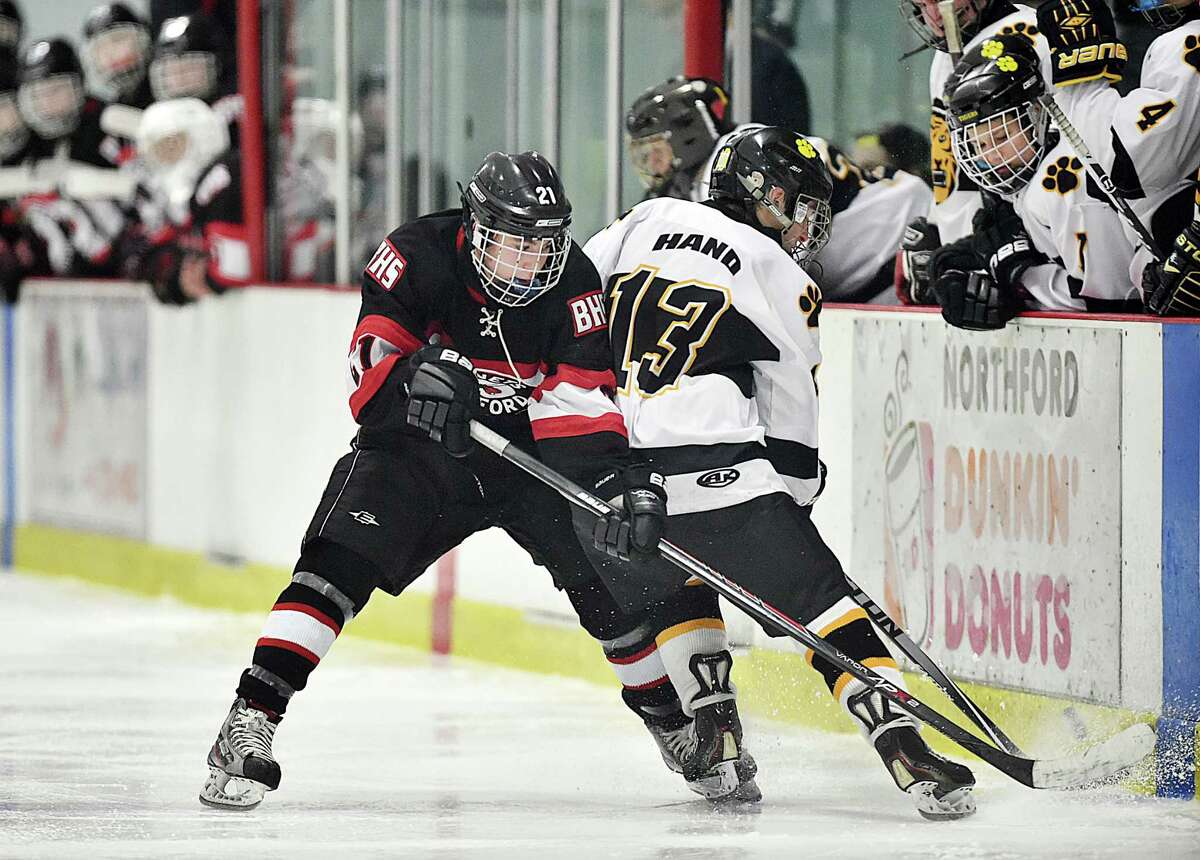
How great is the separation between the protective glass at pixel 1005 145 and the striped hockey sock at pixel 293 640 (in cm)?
171

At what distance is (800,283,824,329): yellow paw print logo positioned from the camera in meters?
4.91

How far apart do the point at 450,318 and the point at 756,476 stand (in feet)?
2.37

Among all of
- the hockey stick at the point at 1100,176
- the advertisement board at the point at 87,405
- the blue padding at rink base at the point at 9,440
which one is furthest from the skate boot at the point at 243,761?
the blue padding at rink base at the point at 9,440

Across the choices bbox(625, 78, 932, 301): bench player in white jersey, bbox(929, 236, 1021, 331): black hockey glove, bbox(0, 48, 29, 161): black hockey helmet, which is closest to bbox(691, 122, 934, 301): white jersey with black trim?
bbox(625, 78, 932, 301): bench player in white jersey

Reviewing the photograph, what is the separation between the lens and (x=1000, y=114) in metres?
5.32

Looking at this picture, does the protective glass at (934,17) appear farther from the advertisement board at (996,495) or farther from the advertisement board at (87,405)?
the advertisement board at (87,405)

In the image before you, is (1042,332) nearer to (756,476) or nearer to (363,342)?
(756,476)

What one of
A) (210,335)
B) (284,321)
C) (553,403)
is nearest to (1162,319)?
(553,403)

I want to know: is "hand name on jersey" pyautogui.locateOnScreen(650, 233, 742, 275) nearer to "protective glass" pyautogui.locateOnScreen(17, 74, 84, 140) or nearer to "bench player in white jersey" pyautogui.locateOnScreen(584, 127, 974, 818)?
"bench player in white jersey" pyautogui.locateOnScreen(584, 127, 974, 818)

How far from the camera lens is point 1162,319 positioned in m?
5.05

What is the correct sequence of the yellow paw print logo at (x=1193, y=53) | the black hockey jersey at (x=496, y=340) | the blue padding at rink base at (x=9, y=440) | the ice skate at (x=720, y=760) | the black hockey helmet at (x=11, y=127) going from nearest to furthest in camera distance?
the black hockey jersey at (x=496, y=340) < the ice skate at (x=720, y=760) < the yellow paw print logo at (x=1193, y=53) < the blue padding at rink base at (x=9, y=440) < the black hockey helmet at (x=11, y=127)

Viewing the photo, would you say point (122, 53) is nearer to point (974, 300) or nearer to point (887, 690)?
point (974, 300)

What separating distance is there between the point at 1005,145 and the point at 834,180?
3.10 feet

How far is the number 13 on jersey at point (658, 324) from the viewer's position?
4.86 m
